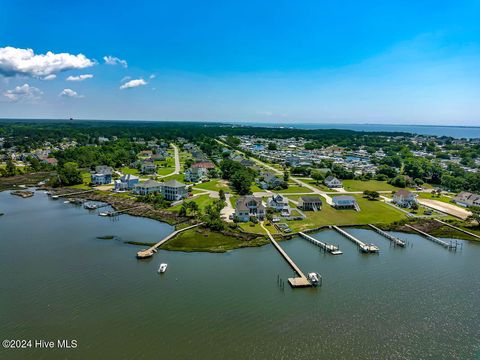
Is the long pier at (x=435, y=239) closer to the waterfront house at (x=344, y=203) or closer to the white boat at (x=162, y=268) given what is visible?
the waterfront house at (x=344, y=203)

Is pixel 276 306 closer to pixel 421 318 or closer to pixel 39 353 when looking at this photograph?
pixel 421 318

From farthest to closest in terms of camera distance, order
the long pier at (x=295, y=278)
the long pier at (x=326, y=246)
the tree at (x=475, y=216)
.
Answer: the tree at (x=475, y=216) < the long pier at (x=326, y=246) < the long pier at (x=295, y=278)

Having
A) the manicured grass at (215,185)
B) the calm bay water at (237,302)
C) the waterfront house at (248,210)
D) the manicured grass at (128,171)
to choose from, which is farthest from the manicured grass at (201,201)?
the manicured grass at (128,171)

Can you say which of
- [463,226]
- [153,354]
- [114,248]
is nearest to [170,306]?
[153,354]

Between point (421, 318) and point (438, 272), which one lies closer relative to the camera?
point (421, 318)

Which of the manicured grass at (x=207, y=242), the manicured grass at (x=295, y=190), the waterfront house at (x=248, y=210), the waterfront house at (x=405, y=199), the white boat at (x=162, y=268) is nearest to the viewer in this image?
the white boat at (x=162, y=268)

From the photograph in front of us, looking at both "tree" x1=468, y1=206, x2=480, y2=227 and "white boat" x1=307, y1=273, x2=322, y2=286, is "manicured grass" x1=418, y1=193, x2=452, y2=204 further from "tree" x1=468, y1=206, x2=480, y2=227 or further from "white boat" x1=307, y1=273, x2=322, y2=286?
"white boat" x1=307, y1=273, x2=322, y2=286

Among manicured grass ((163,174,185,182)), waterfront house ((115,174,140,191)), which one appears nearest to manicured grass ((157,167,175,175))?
manicured grass ((163,174,185,182))
